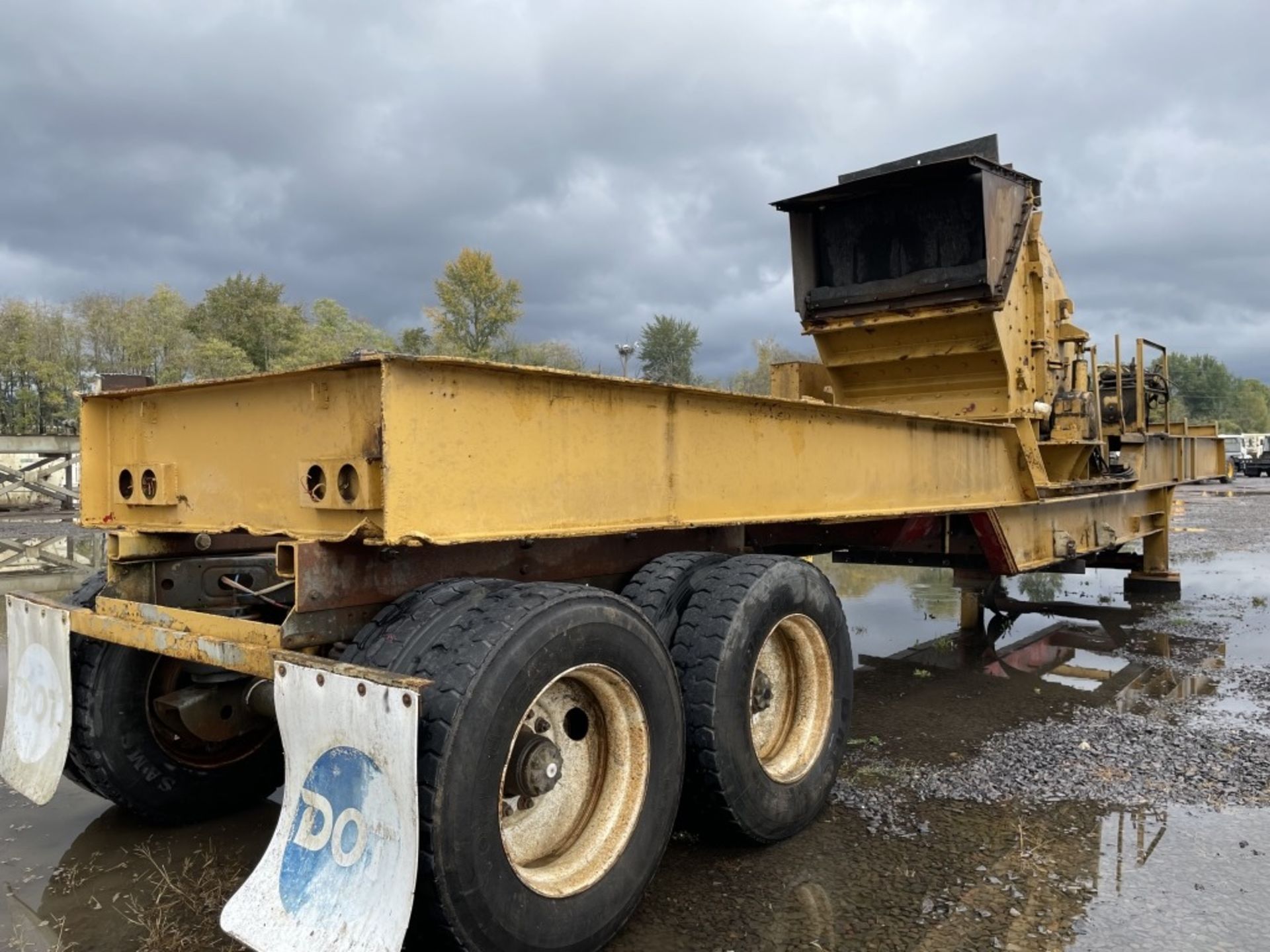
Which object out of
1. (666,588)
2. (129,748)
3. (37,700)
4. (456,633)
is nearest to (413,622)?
(456,633)

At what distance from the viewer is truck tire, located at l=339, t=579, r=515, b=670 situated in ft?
7.91

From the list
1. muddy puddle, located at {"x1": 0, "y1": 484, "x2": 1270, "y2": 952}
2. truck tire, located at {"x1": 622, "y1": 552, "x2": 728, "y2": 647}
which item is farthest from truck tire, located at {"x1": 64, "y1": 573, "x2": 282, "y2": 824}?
truck tire, located at {"x1": 622, "y1": 552, "x2": 728, "y2": 647}

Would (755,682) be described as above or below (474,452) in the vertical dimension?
below

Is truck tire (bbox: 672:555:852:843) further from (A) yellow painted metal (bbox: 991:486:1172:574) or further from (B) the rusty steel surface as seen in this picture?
(A) yellow painted metal (bbox: 991:486:1172:574)

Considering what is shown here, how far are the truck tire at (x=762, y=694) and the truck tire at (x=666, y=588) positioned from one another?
0.15ft

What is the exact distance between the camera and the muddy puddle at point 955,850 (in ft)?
9.45

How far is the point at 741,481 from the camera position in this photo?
3.67 m

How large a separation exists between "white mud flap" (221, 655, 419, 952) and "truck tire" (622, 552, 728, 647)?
1226mm

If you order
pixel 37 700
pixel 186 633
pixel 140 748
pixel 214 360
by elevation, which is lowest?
pixel 140 748

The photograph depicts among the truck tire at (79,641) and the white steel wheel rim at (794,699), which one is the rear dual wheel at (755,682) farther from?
the truck tire at (79,641)

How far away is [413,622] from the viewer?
2498 mm

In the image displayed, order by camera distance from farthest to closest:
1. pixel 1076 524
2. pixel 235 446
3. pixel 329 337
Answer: pixel 329 337 → pixel 1076 524 → pixel 235 446

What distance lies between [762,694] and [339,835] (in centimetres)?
179

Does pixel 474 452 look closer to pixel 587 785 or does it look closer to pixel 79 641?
pixel 587 785
